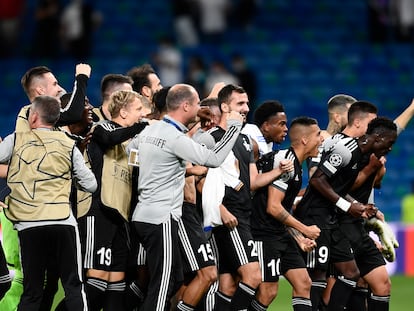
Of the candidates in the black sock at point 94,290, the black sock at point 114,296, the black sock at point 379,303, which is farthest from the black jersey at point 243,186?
the black sock at point 379,303

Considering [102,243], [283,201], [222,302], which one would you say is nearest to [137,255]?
[102,243]

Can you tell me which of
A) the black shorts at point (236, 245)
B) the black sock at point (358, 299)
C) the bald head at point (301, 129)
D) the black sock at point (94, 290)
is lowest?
the black sock at point (358, 299)

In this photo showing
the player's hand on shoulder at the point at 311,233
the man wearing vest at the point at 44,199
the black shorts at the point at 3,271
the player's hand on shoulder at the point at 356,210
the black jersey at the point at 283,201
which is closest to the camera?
the man wearing vest at the point at 44,199

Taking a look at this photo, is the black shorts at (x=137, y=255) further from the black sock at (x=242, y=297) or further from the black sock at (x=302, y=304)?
the black sock at (x=302, y=304)

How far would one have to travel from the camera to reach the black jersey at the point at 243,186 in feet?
31.8

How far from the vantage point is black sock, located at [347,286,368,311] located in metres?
10.4

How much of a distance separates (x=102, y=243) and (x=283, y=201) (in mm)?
1623

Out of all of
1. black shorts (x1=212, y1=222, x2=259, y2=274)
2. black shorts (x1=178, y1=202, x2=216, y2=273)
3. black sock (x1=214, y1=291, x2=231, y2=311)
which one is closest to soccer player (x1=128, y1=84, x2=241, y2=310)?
black shorts (x1=178, y1=202, x2=216, y2=273)

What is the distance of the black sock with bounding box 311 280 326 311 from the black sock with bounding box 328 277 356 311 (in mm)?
116

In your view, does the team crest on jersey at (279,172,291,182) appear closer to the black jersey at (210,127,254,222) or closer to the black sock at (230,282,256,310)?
the black jersey at (210,127,254,222)

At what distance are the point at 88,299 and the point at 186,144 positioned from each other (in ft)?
5.18

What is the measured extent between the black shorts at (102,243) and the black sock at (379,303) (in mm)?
2267

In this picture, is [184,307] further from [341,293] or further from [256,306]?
[341,293]

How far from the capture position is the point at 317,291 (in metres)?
10.1
